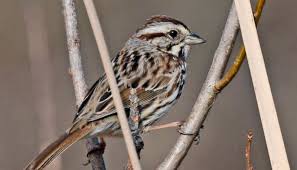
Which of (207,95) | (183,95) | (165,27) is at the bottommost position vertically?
(183,95)

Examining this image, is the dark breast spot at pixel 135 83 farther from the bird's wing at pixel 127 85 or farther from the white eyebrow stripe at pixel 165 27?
the white eyebrow stripe at pixel 165 27

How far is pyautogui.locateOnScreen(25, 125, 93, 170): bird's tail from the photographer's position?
3287 millimetres

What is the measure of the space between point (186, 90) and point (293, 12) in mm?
1534

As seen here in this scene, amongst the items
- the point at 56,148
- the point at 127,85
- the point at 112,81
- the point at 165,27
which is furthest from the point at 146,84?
the point at 112,81

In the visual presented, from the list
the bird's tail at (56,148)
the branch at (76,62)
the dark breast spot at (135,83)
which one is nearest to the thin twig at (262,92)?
the bird's tail at (56,148)

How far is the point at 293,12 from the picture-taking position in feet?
26.4

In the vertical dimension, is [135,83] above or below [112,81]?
below

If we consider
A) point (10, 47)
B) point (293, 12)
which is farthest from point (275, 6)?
point (10, 47)

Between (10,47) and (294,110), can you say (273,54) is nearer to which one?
(294,110)

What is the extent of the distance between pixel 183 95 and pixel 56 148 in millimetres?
3833

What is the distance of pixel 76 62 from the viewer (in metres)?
3.80

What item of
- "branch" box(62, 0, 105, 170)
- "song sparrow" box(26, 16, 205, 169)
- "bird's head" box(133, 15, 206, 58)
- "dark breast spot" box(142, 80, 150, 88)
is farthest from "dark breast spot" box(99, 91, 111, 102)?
"bird's head" box(133, 15, 206, 58)

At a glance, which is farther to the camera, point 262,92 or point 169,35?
point 169,35

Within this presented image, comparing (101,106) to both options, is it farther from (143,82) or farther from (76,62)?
(143,82)
